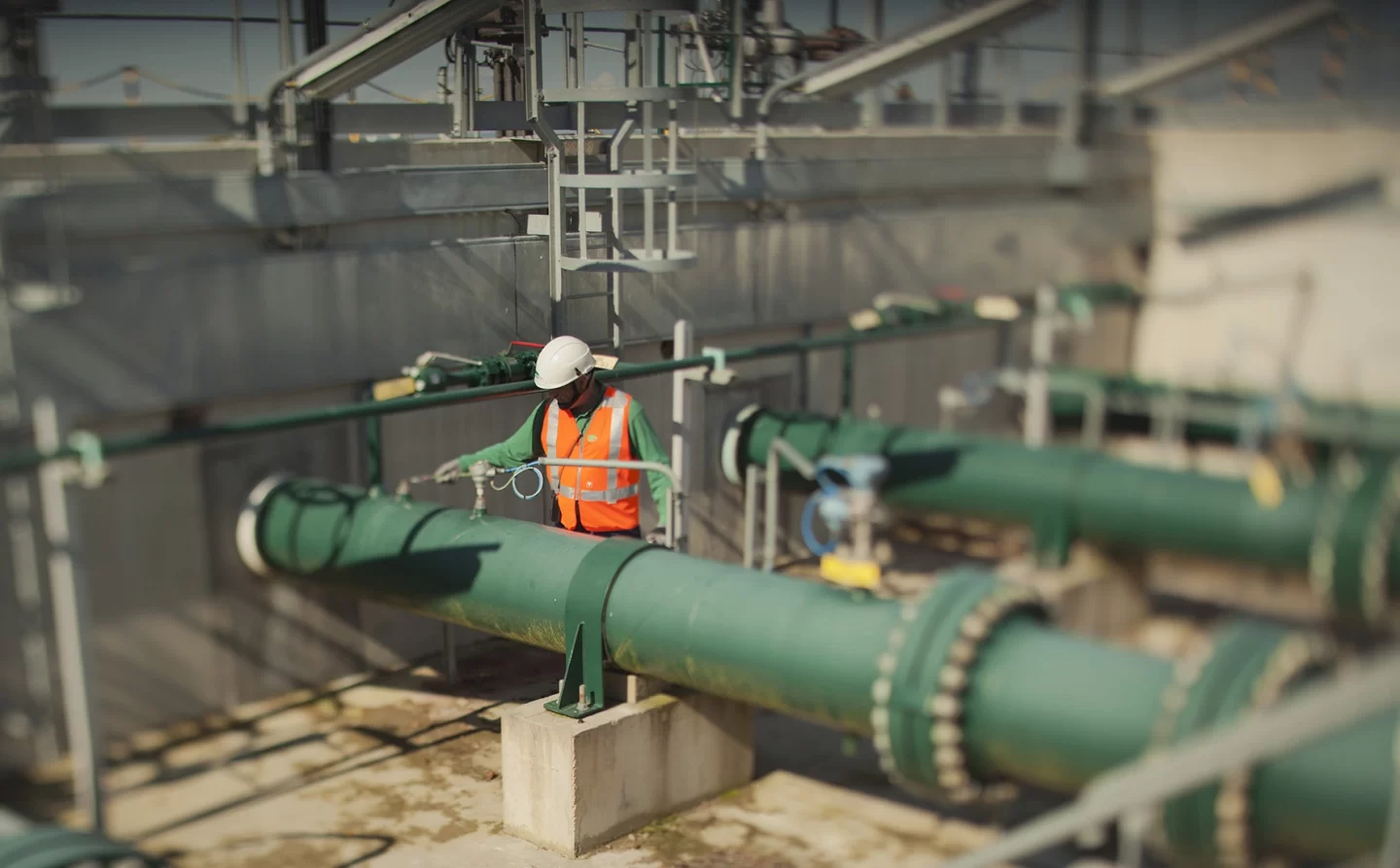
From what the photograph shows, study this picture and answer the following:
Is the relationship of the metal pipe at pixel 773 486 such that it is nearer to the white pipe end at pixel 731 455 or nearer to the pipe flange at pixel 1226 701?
the white pipe end at pixel 731 455

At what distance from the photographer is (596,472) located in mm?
3854

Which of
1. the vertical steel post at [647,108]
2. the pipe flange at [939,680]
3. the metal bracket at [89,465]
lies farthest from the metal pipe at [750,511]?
the metal bracket at [89,465]

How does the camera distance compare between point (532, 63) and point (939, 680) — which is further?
point (532, 63)

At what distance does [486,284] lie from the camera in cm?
380

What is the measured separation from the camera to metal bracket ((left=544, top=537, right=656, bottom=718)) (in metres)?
3.52

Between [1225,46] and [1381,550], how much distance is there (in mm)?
771

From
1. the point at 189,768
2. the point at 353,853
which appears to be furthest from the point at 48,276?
the point at 353,853

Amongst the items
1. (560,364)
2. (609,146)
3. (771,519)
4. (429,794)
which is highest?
(609,146)

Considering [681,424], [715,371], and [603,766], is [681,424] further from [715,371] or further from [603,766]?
[603,766]

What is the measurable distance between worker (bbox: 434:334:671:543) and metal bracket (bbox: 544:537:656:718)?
26 centimetres

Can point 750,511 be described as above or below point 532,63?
below

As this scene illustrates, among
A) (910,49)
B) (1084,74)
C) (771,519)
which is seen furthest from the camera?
(910,49)

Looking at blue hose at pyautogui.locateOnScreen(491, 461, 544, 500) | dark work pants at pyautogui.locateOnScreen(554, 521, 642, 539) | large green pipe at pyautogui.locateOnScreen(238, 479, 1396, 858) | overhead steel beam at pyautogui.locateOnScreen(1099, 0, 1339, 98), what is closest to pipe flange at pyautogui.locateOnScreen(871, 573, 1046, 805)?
large green pipe at pyautogui.locateOnScreen(238, 479, 1396, 858)

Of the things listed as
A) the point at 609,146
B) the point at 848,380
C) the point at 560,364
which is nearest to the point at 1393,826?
the point at 560,364
